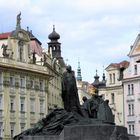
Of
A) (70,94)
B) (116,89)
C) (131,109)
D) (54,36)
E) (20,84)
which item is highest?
(54,36)

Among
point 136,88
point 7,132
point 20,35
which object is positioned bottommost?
point 7,132

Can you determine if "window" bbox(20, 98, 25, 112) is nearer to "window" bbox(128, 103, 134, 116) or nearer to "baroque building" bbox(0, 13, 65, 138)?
"baroque building" bbox(0, 13, 65, 138)

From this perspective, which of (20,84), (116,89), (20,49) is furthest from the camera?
(116,89)

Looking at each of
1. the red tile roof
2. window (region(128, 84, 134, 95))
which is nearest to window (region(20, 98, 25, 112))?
the red tile roof

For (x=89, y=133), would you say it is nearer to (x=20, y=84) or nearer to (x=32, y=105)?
(x=20, y=84)

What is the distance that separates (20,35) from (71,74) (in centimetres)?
3891

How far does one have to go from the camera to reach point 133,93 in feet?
208

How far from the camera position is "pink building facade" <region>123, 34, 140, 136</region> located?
62.5 metres

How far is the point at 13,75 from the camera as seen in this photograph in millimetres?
62125

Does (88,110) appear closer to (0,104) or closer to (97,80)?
(0,104)

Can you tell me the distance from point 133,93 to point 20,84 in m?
11.2

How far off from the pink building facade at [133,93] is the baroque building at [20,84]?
28.6 ft

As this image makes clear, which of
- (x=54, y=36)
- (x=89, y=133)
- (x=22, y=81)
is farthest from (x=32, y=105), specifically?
(x=89, y=133)

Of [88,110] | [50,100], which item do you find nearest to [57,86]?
[50,100]
